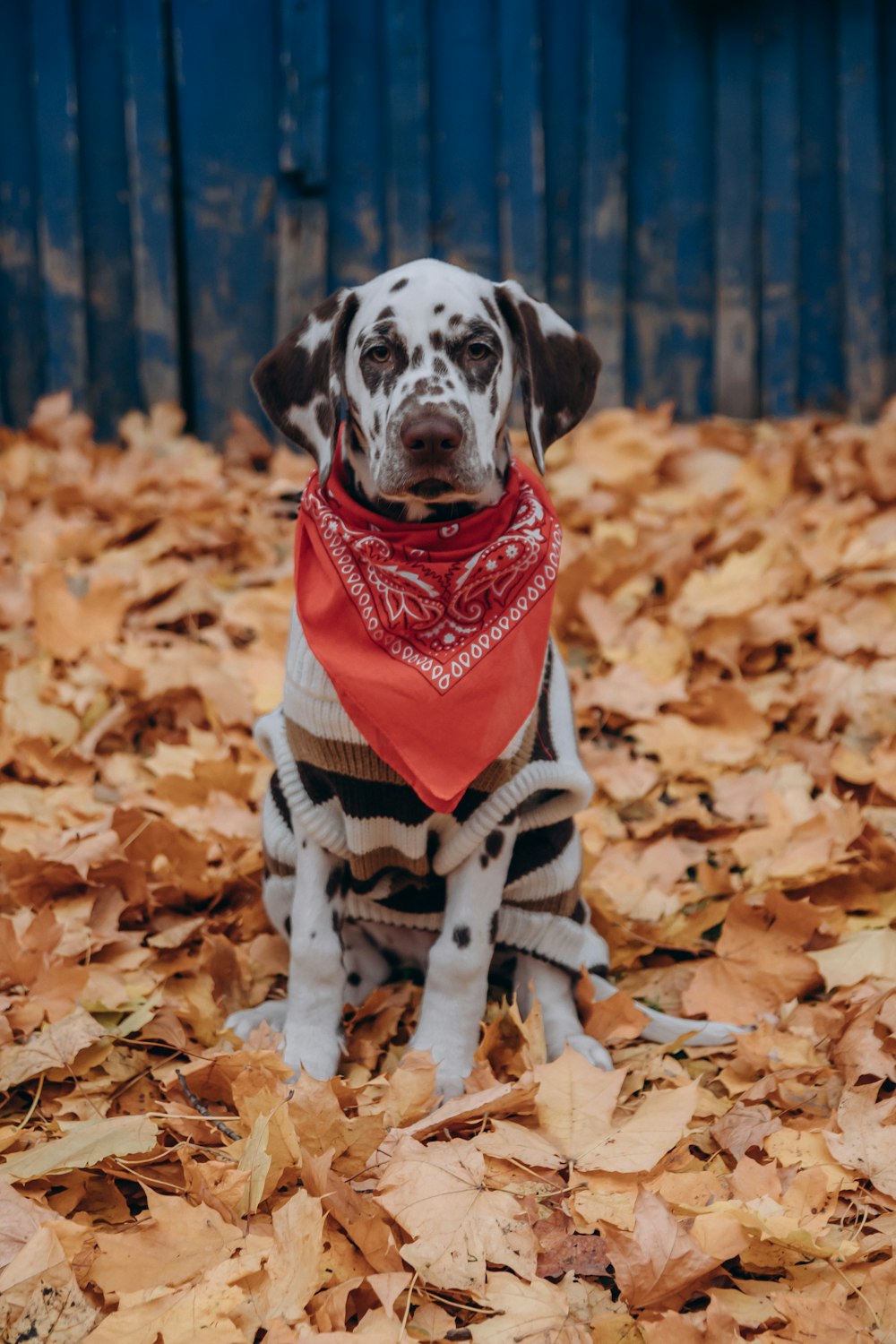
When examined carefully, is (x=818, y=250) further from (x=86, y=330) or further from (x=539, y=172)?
(x=86, y=330)

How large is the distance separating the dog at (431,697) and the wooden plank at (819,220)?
3606mm

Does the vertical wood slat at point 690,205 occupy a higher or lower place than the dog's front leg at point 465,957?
higher

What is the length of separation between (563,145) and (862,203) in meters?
1.34

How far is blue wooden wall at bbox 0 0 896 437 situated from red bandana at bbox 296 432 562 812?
3447mm

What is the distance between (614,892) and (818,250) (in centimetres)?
387

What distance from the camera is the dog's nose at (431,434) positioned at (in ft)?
7.27

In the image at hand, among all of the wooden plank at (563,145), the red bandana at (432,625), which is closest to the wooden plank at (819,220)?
the wooden plank at (563,145)

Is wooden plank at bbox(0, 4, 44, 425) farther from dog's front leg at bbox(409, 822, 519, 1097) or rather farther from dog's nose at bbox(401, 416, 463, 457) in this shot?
dog's front leg at bbox(409, 822, 519, 1097)

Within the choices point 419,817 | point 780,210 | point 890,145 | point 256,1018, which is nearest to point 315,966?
point 256,1018

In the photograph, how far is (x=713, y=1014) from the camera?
2.45m

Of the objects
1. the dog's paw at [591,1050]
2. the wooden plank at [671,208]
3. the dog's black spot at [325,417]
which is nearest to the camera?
Result: the dog's paw at [591,1050]

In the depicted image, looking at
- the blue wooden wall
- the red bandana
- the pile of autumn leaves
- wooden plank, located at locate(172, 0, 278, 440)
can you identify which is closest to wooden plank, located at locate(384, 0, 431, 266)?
the blue wooden wall

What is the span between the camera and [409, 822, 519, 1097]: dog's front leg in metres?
2.34

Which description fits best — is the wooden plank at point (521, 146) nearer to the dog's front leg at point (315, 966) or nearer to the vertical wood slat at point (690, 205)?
the vertical wood slat at point (690, 205)
